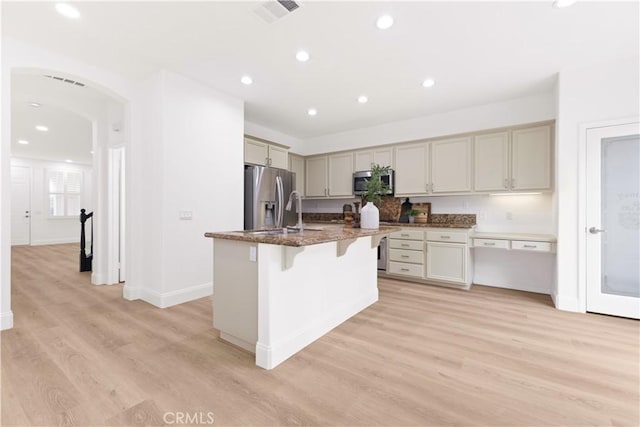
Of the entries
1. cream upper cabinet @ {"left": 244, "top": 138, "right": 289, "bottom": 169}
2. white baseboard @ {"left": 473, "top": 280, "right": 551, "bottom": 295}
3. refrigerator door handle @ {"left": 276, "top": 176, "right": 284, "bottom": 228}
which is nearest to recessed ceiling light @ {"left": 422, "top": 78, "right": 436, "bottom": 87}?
refrigerator door handle @ {"left": 276, "top": 176, "right": 284, "bottom": 228}

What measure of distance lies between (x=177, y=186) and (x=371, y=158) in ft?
10.6

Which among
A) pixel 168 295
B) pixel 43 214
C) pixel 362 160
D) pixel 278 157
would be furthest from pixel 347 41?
pixel 43 214

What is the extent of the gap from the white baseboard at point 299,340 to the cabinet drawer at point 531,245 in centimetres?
231

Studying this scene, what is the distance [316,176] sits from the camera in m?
5.80

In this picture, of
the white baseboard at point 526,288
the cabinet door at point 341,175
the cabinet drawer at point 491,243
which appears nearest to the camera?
the cabinet drawer at point 491,243

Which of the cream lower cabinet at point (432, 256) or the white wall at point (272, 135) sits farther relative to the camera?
the white wall at point (272, 135)

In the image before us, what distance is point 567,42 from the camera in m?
2.62

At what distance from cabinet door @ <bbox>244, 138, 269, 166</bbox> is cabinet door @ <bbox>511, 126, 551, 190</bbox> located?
365 cm

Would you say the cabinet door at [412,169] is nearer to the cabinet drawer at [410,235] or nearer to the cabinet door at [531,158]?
the cabinet drawer at [410,235]

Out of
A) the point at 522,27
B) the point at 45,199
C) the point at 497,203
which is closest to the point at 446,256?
the point at 497,203

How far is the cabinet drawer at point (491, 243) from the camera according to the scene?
377cm

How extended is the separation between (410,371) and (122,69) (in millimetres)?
4122

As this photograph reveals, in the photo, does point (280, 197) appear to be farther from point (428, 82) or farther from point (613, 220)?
point (613, 220)

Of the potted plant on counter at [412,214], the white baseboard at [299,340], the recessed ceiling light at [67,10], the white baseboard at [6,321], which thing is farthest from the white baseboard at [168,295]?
the potted plant on counter at [412,214]
